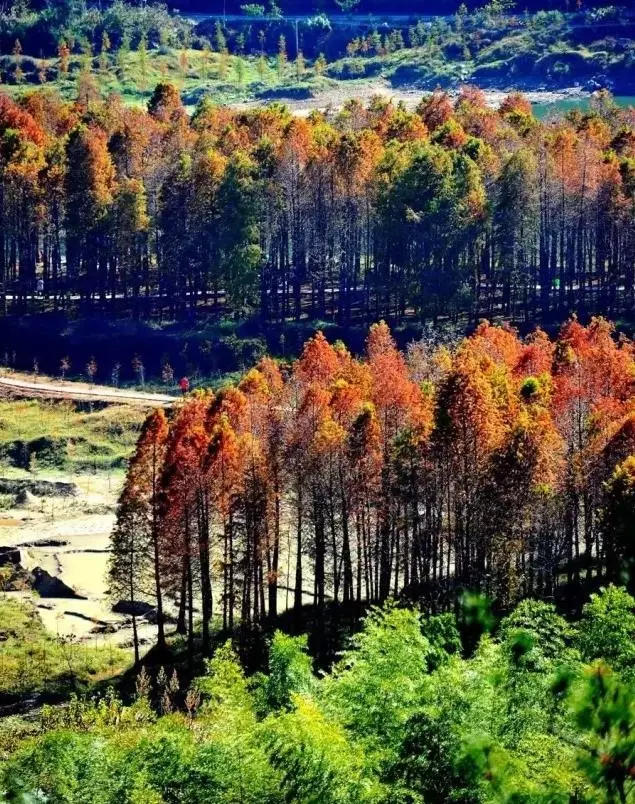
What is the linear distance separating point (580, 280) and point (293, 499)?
175ft

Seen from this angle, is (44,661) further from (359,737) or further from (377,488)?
(359,737)

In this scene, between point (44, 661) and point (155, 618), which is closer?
point (44, 661)

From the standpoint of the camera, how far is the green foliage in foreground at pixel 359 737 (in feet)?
121

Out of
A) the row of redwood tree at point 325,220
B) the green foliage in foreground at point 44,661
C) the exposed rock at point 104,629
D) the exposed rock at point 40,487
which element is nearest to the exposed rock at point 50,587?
the exposed rock at point 104,629

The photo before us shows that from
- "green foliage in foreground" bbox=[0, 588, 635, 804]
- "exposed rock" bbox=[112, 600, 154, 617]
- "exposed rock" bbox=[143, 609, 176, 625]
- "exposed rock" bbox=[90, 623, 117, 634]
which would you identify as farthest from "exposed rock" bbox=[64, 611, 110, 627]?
"green foliage in foreground" bbox=[0, 588, 635, 804]

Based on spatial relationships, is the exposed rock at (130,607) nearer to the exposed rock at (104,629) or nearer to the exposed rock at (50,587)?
the exposed rock at (104,629)

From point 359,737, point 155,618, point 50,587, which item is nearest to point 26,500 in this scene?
point 50,587

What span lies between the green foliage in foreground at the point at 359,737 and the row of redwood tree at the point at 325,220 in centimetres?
6396

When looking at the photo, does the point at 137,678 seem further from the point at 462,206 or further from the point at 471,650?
the point at 462,206

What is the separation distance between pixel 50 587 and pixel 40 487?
15355 mm

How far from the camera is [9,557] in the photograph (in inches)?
2849

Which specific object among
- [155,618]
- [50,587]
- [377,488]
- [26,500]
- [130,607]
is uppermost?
[377,488]

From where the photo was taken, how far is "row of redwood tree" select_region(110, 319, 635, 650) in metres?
61.3

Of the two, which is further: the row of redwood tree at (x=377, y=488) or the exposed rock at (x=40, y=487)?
the exposed rock at (x=40, y=487)
